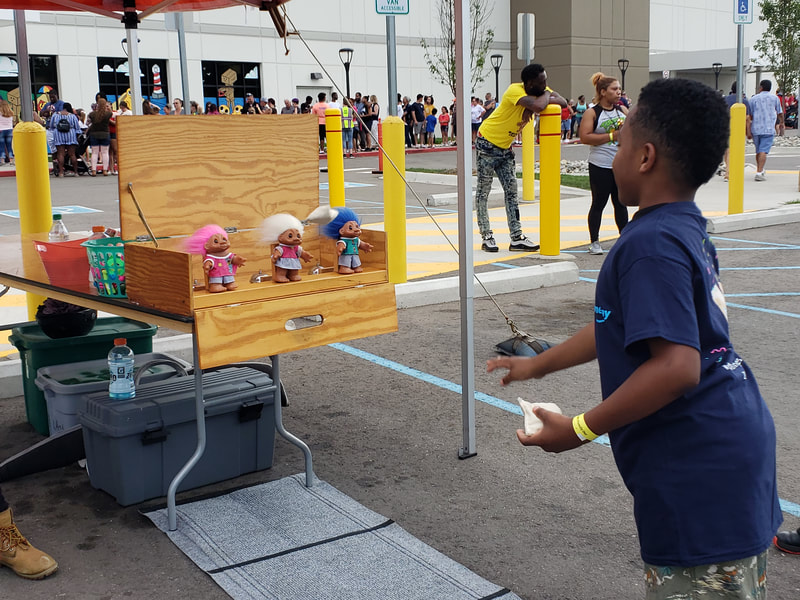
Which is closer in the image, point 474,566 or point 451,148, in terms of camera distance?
point 474,566

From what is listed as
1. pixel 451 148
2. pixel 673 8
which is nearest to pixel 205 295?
pixel 451 148

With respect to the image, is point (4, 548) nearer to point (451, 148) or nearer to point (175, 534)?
point (175, 534)

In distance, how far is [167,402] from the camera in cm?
410

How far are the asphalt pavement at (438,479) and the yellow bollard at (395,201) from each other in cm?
161

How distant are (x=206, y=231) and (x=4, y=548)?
146 cm

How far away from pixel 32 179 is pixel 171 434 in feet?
9.00

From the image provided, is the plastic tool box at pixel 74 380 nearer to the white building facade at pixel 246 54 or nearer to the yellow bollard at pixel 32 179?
the yellow bollard at pixel 32 179

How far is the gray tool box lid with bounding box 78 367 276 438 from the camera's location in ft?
13.1

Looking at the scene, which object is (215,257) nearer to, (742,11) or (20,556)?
(20,556)

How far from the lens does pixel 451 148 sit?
36.0 m

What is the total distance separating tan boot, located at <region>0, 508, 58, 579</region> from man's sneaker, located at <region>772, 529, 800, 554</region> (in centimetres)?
277

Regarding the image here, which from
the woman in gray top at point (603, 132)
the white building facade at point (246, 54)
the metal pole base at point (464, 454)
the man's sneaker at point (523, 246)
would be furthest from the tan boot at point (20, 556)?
the white building facade at point (246, 54)

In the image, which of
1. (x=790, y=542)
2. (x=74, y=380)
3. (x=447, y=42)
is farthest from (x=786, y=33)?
(x=74, y=380)

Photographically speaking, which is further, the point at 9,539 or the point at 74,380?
the point at 74,380
